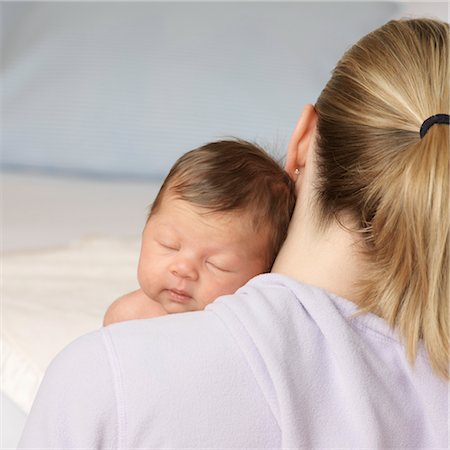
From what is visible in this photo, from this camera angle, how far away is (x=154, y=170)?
2.69m

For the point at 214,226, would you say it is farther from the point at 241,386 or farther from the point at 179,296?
the point at 241,386

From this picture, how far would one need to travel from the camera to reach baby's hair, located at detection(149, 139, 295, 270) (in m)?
1.29

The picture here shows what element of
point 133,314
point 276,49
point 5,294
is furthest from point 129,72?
point 133,314

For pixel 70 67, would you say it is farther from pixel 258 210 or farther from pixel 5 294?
pixel 258 210

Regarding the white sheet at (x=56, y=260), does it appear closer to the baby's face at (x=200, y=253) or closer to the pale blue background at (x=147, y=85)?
the pale blue background at (x=147, y=85)

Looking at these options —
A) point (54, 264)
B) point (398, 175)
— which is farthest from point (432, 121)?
point (54, 264)

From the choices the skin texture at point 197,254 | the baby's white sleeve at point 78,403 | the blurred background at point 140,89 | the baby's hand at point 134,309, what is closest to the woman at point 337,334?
the baby's white sleeve at point 78,403

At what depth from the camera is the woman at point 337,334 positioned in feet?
3.02

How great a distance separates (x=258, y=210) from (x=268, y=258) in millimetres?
73

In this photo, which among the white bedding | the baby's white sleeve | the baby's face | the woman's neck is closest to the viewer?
the baby's white sleeve

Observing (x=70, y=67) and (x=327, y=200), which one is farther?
(x=70, y=67)

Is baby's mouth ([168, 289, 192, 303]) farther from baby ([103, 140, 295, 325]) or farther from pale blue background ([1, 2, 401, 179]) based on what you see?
pale blue background ([1, 2, 401, 179])

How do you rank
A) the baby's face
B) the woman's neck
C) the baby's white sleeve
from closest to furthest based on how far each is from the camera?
the baby's white sleeve, the woman's neck, the baby's face

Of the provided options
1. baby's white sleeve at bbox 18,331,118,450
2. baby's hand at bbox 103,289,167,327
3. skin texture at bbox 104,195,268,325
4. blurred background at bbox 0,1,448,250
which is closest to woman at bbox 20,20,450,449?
baby's white sleeve at bbox 18,331,118,450
